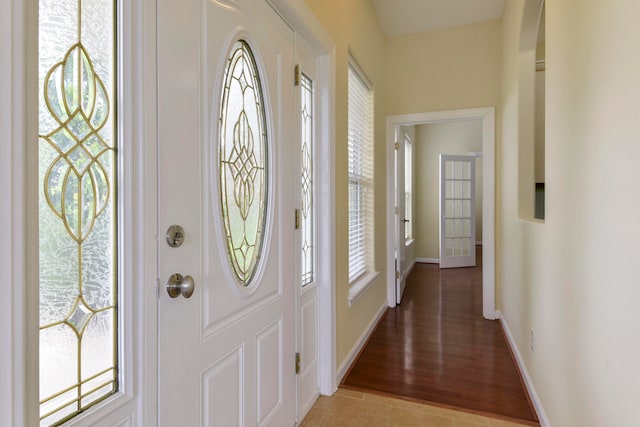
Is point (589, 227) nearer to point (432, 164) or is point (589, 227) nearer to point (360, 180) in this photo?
point (360, 180)

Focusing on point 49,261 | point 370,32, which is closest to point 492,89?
point 370,32

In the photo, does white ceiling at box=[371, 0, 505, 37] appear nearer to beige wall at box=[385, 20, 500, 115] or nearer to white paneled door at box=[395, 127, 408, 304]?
beige wall at box=[385, 20, 500, 115]

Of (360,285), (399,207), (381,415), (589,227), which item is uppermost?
(399,207)

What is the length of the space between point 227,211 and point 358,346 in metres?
1.97

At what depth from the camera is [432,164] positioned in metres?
7.27

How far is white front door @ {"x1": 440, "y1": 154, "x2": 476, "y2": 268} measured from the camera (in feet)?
21.3

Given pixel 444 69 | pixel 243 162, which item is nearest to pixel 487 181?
pixel 444 69

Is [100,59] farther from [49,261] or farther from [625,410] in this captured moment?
[625,410]

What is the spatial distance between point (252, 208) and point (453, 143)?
6.68m

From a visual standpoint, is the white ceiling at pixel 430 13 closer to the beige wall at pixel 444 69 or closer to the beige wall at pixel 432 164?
the beige wall at pixel 444 69

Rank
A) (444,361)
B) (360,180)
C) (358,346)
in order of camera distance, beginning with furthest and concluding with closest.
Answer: (360,180), (358,346), (444,361)

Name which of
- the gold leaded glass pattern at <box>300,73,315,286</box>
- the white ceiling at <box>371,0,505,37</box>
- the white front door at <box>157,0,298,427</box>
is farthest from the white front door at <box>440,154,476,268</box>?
the white front door at <box>157,0,298,427</box>

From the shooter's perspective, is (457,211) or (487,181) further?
(457,211)
